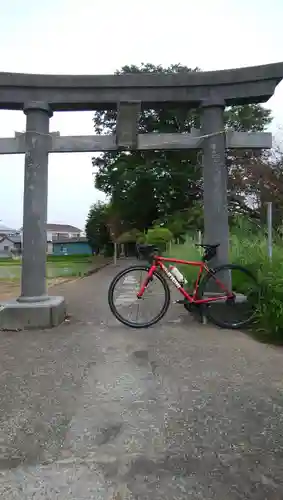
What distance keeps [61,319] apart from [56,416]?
3.23 metres

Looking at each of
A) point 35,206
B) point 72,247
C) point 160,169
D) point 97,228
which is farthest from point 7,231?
point 35,206

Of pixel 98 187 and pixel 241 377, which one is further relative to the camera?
pixel 98 187

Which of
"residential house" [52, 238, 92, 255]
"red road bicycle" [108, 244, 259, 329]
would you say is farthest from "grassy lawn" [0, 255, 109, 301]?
"residential house" [52, 238, 92, 255]

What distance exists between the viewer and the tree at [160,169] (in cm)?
2712

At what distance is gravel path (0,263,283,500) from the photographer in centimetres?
205

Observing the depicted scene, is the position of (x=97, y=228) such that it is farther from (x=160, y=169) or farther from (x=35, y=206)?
(x=35, y=206)

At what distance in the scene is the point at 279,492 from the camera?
77.5 inches

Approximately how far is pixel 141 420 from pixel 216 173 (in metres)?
3.97

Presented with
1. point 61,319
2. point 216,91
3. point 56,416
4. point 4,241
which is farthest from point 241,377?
point 4,241

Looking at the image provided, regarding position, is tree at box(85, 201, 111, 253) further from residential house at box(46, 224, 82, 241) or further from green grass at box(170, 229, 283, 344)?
green grass at box(170, 229, 283, 344)

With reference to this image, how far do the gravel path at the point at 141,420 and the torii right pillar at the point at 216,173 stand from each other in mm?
1637

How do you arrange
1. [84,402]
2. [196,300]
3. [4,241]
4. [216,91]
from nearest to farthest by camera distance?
[84,402]
[196,300]
[216,91]
[4,241]

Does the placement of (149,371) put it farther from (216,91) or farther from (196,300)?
(216,91)

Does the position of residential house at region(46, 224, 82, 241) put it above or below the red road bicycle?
above
